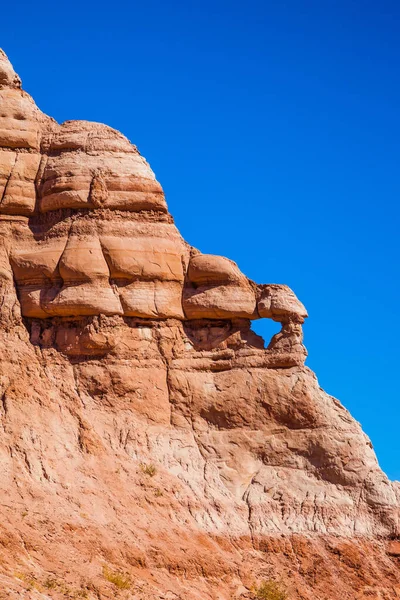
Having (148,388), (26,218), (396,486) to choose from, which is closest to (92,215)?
(26,218)

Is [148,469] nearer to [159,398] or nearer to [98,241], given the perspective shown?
[159,398]

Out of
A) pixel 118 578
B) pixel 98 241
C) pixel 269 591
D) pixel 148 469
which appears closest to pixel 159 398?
pixel 148 469

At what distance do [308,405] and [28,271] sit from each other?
9.21 m

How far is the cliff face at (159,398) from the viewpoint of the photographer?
42719 mm

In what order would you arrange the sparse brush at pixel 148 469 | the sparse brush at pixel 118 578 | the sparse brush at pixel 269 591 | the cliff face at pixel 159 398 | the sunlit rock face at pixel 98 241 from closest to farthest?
the sparse brush at pixel 118 578 < the sparse brush at pixel 269 591 < the cliff face at pixel 159 398 < the sparse brush at pixel 148 469 < the sunlit rock face at pixel 98 241

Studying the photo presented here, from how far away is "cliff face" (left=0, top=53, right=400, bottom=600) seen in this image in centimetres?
4272

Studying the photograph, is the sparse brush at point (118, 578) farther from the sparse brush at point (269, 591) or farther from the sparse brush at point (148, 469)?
the sparse brush at point (148, 469)

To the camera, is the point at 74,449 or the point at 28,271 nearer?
the point at 74,449

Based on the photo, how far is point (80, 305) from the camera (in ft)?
149

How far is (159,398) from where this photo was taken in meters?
45.7

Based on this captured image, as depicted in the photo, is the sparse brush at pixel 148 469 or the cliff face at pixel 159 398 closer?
the cliff face at pixel 159 398

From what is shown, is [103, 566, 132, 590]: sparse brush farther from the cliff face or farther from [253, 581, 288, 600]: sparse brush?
[253, 581, 288, 600]: sparse brush

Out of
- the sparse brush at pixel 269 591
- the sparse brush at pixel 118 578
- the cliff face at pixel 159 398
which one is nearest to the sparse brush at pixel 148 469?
the cliff face at pixel 159 398

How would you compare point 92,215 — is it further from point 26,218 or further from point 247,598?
point 247,598
